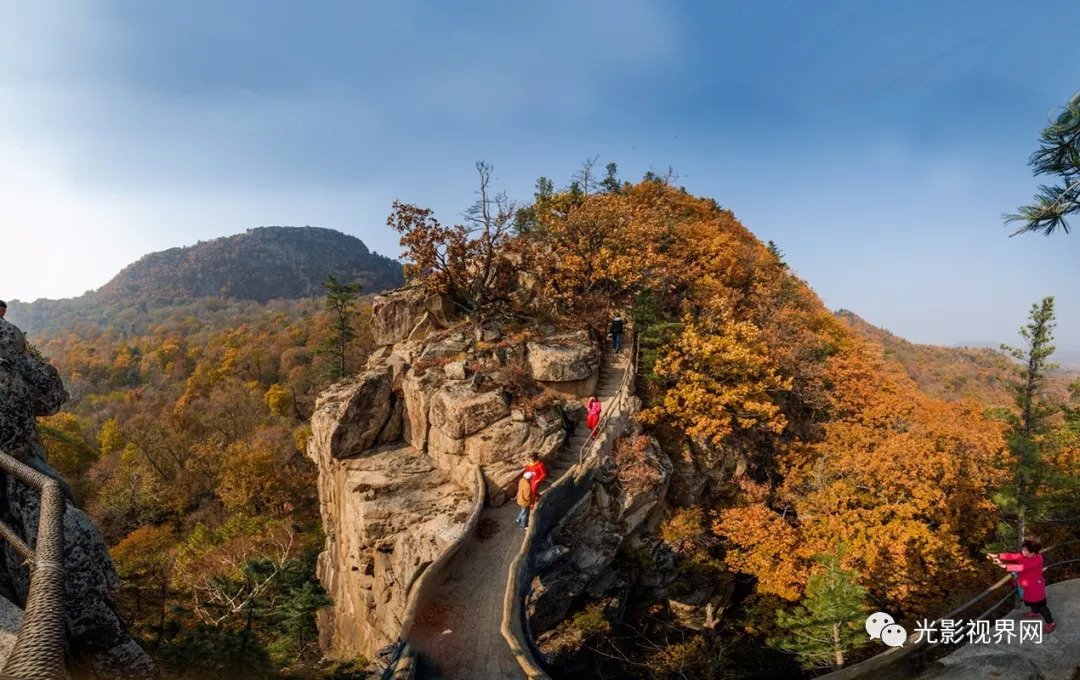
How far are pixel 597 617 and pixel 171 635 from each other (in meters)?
10.4

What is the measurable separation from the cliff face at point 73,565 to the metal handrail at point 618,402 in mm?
9743

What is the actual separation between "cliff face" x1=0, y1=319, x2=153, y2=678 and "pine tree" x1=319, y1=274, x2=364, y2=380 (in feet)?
87.9

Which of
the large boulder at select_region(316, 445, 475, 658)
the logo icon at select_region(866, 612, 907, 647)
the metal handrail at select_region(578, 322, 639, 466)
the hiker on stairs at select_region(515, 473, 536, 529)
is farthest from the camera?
the metal handrail at select_region(578, 322, 639, 466)

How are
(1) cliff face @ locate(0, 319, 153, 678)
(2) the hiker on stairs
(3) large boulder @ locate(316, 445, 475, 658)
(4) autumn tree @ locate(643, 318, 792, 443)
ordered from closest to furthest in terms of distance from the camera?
(1) cliff face @ locate(0, 319, 153, 678)
(2) the hiker on stairs
(3) large boulder @ locate(316, 445, 475, 658)
(4) autumn tree @ locate(643, 318, 792, 443)

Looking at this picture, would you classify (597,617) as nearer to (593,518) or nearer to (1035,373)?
(593,518)

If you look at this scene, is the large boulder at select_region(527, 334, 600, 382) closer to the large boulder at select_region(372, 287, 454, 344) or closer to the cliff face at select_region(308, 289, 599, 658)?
the cliff face at select_region(308, 289, 599, 658)

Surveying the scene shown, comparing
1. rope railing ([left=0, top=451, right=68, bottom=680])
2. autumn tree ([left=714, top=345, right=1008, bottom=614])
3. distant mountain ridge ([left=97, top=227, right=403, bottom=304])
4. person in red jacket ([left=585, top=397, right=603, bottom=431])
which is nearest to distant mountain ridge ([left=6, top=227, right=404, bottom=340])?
distant mountain ridge ([left=97, top=227, right=403, bottom=304])

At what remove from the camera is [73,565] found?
17.7 ft

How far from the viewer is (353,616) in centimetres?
1373

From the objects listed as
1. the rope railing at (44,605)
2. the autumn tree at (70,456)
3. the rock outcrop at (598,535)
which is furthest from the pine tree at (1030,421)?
the autumn tree at (70,456)

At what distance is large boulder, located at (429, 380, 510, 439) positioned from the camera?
535 inches

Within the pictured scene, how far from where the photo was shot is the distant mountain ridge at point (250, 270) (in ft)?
488

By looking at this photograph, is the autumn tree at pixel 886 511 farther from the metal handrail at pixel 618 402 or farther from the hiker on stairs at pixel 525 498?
the hiker on stairs at pixel 525 498

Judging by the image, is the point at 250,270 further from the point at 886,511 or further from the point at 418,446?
the point at 886,511
